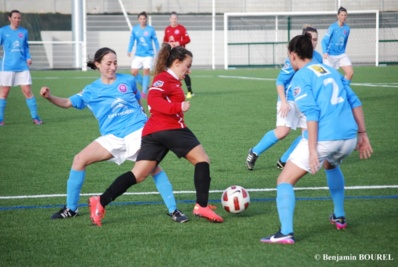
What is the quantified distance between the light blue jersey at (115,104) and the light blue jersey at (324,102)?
1.88 m

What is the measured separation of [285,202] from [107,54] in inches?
93.4

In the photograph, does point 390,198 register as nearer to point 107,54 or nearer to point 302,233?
point 302,233

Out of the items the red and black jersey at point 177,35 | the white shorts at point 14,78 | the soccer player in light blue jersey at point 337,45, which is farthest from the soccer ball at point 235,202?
the red and black jersey at point 177,35

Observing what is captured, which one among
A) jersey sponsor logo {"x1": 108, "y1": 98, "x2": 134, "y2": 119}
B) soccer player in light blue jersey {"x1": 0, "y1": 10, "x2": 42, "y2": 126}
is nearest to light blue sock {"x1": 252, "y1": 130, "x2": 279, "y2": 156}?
jersey sponsor logo {"x1": 108, "y1": 98, "x2": 134, "y2": 119}

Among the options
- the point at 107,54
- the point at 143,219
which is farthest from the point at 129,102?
the point at 143,219

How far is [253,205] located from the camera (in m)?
7.09

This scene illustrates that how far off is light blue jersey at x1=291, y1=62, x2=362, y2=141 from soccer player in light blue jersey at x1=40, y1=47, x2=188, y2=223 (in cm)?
172

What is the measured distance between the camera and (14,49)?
14.5 meters

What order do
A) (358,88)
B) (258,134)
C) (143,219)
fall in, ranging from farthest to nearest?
1. (358,88)
2. (258,134)
3. (143,219)

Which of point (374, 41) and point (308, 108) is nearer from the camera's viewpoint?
point (308, 108)

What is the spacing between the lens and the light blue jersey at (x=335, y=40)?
1677 centimetres

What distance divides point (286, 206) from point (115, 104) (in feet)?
7.02

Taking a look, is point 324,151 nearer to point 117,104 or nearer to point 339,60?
point 117,104

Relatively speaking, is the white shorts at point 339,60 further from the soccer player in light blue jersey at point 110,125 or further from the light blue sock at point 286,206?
the light blue sock at point 286,206
